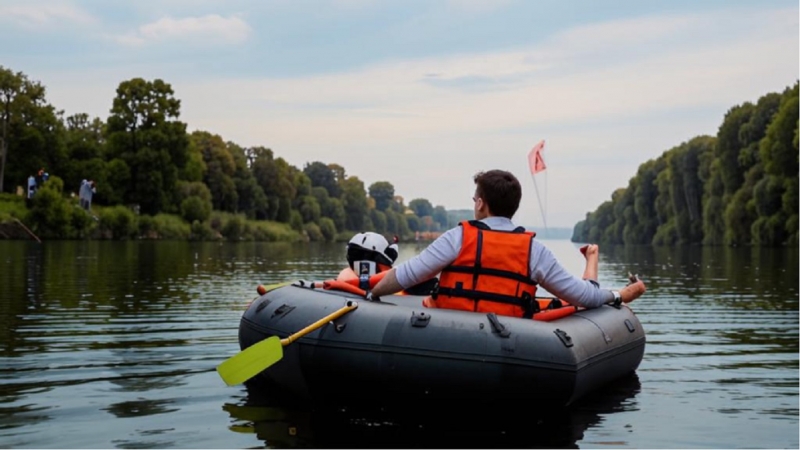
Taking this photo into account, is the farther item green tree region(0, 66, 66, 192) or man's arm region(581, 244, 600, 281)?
green tree region(0, 66, 66, 192)

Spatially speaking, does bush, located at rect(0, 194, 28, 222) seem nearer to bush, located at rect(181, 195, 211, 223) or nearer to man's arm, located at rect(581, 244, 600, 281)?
bush, located at rect(181, 195, 211, 223)

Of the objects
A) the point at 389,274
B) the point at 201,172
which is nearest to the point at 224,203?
the point at 201,172

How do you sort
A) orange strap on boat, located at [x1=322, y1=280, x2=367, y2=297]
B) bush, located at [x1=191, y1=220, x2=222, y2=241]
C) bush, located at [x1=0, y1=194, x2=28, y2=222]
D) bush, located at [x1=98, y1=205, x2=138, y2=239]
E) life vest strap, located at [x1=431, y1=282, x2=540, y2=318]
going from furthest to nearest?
bush, located at [x1=191, y1=220, x2=222, y2=241], bush, located at [x1=98, y1=205, x2=138, y2=239], bush, located at [x1=0, y1=194, x2=28, y2=222], orange strap on boat, located at [x1=322, y1=280, x2=367, y2=297], life vest strap, located at [x1=431, y1=282, x2=540, y2=318]

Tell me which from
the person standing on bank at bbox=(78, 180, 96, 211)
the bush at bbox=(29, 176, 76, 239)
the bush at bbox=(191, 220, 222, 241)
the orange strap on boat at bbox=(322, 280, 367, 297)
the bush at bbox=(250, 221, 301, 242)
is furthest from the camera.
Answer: the bush at bbox=(250, 221, 301, 242)

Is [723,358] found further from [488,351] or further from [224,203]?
[224,203]

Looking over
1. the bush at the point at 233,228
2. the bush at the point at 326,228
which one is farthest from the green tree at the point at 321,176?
the bush at the point at 233,228

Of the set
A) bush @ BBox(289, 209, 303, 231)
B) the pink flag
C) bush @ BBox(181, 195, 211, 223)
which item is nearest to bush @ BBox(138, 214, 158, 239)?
bush @ BBox(181, 195, 211, 223)

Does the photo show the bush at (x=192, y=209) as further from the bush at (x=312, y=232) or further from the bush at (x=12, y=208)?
the bush at (x=312, y=232)

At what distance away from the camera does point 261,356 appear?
23.6ft

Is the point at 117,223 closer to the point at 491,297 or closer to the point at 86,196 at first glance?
the point at 86,196

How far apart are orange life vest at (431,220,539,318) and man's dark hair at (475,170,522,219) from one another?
0.16 metres

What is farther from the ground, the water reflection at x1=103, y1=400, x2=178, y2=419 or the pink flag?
the pink flag

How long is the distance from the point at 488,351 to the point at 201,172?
81.2m

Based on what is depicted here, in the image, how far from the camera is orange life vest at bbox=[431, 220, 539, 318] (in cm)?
724
